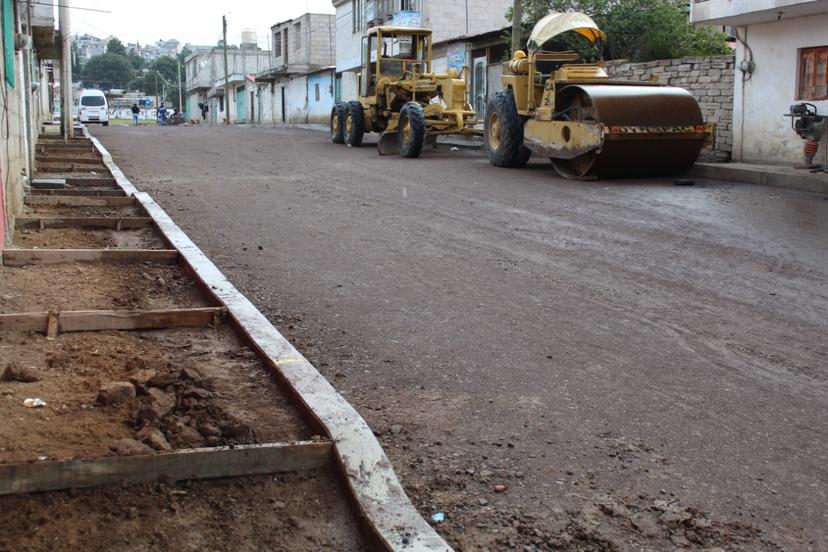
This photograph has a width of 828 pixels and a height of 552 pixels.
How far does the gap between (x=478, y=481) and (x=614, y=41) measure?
22.0 m

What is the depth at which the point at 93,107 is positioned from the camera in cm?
4606

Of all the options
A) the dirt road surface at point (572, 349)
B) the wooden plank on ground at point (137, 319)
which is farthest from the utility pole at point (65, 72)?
the wooden plank on ground at point (137, 319)

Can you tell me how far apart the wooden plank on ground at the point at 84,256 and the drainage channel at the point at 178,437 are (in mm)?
765

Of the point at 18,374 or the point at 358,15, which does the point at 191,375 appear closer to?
the point at 18,374

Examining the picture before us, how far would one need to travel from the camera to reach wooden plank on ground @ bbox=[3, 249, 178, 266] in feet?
23.2

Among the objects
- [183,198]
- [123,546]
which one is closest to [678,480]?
[123,546]

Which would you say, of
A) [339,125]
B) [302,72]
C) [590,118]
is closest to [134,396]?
[590,118]

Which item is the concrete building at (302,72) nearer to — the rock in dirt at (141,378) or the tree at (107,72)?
the rock in dirt at (141,378)

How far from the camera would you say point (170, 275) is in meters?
7.14

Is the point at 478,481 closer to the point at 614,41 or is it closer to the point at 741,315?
the point at 741,315

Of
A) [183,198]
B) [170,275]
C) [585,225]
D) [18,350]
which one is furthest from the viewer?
[183,198]

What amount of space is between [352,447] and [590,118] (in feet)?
40.2

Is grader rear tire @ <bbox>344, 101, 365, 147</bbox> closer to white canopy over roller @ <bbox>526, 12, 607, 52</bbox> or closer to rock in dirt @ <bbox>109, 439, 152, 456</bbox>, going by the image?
white canopy over roller @ <bbox>526, 12, 607, 52</bbox>

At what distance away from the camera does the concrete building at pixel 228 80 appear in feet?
225
